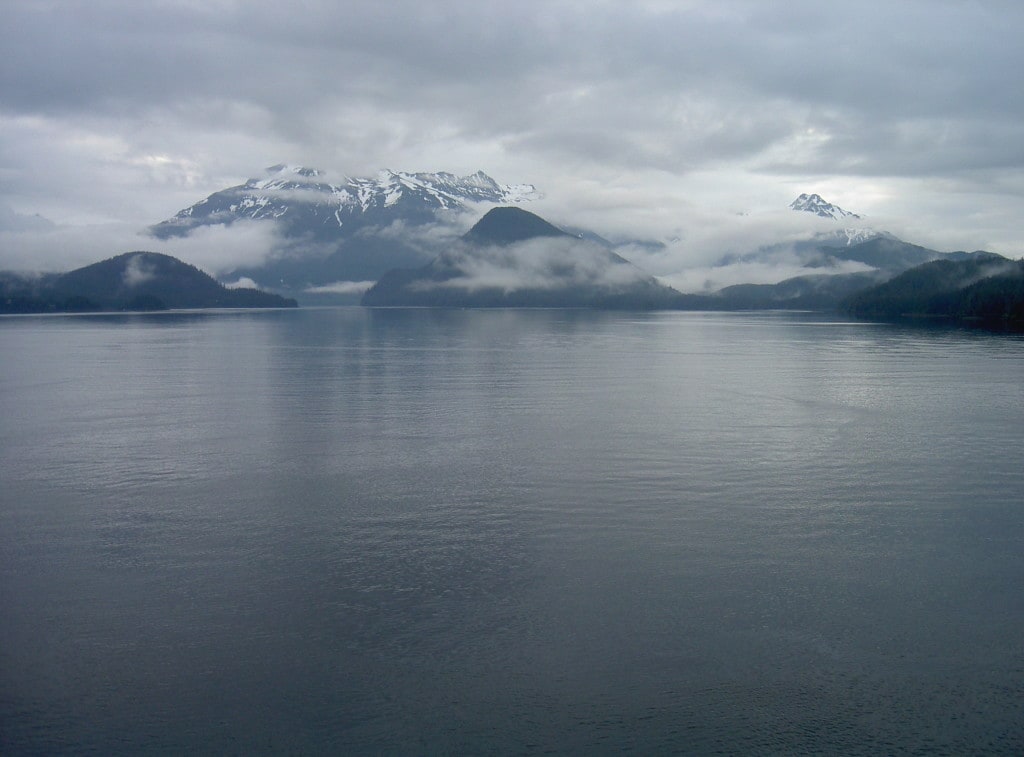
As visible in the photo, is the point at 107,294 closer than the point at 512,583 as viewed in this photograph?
No

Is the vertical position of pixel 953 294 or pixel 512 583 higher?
pixel 953 294

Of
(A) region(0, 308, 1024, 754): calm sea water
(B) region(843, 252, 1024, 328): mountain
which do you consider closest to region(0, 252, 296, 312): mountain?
(B) region(843, 252, 1024, 328): mountain

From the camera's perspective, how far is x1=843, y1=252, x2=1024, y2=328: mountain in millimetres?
98125

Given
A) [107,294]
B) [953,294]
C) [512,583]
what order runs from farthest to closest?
[107,294] < [953,294] < [512,583]

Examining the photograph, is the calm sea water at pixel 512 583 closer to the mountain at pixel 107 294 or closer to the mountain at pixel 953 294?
the mountain at pixel 953 294

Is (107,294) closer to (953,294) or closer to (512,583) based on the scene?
(953,294)

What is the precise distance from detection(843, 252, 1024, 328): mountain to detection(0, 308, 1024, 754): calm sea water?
8110cm

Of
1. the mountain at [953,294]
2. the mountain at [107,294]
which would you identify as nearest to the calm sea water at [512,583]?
the mountain at [953,294]

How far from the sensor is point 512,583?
12594 millimetres

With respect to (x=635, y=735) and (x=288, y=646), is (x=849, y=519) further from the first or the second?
(x=288, y=646)

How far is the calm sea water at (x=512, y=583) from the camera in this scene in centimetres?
932

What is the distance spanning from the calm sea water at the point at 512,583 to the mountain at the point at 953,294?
81098mm

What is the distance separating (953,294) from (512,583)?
12170 centimetres

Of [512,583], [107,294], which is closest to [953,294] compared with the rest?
[512,583]
